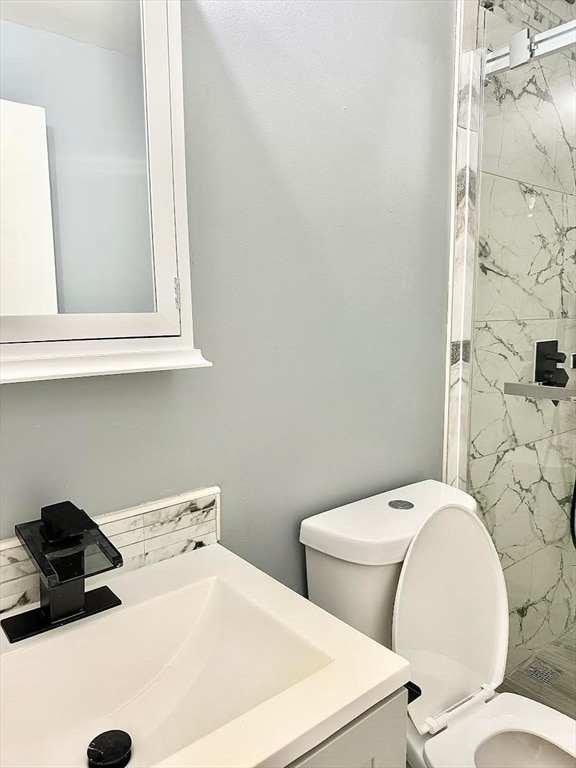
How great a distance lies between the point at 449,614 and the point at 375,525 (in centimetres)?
28

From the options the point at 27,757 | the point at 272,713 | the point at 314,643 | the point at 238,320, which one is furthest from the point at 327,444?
the point at 27,757

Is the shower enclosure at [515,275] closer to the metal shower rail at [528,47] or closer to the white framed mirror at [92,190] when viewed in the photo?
the metal shower rail at [528,47]

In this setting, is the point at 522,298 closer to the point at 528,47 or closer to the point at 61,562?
the point at 528,47

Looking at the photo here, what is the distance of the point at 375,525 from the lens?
46.7 inches

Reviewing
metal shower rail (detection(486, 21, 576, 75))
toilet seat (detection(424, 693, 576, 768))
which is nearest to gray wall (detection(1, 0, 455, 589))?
metal shower rail (detection(486, 21, 576, 75))

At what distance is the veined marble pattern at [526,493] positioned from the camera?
169 centimetres

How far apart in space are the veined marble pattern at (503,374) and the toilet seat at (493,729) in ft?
2.08

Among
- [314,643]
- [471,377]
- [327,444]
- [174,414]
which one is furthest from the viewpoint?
[471,377]

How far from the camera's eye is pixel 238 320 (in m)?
1.09

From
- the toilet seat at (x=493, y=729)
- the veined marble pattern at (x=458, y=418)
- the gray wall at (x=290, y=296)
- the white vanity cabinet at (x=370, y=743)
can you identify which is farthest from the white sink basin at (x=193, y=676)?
the veined marble pattern at (x=458, y=418)

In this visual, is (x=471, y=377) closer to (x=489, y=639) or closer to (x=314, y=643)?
(x=489, y=639)

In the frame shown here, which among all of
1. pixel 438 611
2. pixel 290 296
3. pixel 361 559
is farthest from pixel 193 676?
pixel 290 296

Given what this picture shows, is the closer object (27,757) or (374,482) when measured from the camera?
(27,757)

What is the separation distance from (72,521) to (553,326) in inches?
55.2
